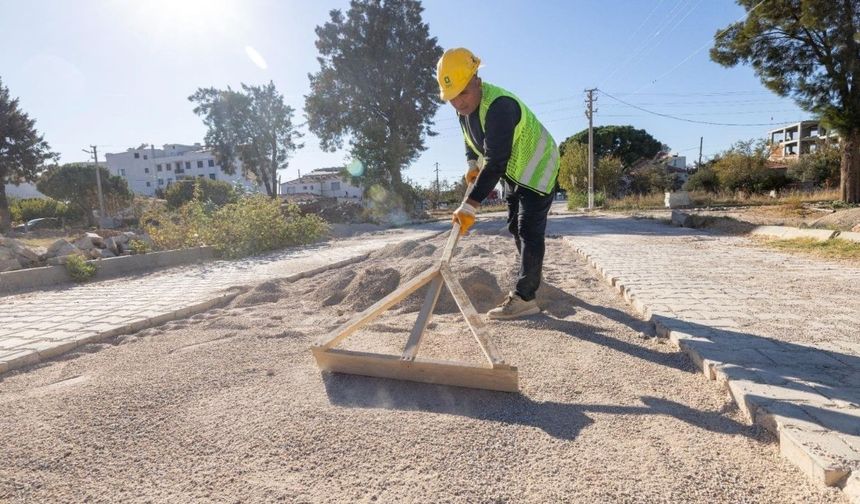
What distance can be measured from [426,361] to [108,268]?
6608 millimetres

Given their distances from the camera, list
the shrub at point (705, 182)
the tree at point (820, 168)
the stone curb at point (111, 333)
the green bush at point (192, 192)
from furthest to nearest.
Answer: the green bush at point (192, 192) < the shrub at point (705, 182) < the tree at point (820, 168) < the stone curb at point (111, 333)

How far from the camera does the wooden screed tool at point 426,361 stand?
2.11 metres

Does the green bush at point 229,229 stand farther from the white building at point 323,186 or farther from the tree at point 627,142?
the white building at point 323,186

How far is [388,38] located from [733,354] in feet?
89.3

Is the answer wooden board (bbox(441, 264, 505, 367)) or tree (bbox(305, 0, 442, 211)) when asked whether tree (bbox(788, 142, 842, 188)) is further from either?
wooden board (bbox(441, 264, 505, 367))

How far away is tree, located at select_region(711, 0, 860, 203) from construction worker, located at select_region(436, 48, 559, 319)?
1578 centimetres

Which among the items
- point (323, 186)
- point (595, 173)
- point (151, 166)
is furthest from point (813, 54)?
point (151, 166)

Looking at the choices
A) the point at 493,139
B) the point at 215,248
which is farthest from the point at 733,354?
the point at 215,248

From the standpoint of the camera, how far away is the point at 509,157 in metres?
2.85

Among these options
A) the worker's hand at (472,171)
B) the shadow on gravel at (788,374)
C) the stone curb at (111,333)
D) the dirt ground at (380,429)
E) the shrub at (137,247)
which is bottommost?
the dirt ground at (380,429)

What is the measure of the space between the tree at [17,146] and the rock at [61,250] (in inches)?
992

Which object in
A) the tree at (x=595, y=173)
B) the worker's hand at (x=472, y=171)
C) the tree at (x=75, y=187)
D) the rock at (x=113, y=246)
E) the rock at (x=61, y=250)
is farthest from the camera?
the tree at (x=75, y=187)

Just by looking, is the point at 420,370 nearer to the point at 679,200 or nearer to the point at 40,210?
the point at 679,200

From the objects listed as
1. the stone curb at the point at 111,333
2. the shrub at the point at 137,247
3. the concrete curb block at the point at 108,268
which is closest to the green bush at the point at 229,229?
the concrete curb block at the point at 108,268
